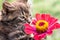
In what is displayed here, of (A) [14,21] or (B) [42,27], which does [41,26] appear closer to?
(B) [42,27]

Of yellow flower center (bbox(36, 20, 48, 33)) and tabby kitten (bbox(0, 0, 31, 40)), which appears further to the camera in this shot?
tabby kitten (bbox(0, 0, 31, 40))

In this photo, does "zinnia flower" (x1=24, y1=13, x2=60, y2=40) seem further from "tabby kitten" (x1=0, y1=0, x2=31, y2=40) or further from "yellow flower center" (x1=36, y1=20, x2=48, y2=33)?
"tabby kitten" (x1=0, y1=0, x2=31, y2=40)

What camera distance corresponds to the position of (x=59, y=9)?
269cm

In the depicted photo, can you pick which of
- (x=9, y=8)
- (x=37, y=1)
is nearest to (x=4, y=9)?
(x=9, y=8)

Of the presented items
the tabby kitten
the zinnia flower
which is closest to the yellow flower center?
the zinnia flower

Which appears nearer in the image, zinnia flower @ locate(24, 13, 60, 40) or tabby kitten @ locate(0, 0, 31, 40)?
zinnia flower @ locate(24, 13, 60, 40)

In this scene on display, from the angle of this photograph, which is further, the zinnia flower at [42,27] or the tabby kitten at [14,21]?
the tabby kitten at [14,21]

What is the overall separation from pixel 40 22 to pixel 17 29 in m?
0.17

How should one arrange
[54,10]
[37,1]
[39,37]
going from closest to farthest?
[39,37] < [54,10] < [37,1]

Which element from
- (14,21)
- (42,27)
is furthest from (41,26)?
(14,21)

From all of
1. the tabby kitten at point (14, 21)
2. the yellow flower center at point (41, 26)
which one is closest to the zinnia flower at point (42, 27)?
the yellow flower center at point (41, 26)

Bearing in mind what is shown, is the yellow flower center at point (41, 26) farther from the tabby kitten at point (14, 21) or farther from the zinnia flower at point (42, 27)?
the tabby kitten at point (14, 21)

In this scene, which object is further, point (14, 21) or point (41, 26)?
point (14, 21)

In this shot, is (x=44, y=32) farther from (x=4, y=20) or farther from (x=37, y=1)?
(x=37, y=1)
